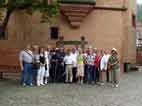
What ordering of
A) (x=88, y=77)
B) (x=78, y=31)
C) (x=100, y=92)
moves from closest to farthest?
(x=100, y=92)
(x=88, y=77)
(x=78, y=31)

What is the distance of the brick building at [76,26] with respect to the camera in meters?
27.4

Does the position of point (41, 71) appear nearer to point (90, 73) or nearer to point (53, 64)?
point (53, 64)

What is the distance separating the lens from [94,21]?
1113 inches

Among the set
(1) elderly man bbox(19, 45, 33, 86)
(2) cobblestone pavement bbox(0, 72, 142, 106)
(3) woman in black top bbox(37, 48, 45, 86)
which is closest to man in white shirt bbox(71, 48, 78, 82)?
(2) cobblestone pavement bbox(0, 72, 142, 106)

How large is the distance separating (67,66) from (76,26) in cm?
577

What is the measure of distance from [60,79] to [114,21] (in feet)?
22.7

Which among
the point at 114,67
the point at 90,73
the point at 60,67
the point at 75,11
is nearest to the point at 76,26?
the point at 75,11

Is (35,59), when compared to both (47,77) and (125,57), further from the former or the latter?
(125,57)

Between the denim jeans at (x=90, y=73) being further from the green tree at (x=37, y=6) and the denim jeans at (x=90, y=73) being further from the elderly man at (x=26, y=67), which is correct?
the green tree at (x=37, y=6)

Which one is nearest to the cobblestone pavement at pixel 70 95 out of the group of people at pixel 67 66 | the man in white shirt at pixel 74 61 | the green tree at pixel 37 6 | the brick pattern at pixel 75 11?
the group of people at pixel 67 66

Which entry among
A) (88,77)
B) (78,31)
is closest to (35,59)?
(88,77)

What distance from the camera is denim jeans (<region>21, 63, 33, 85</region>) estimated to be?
69.7 feet

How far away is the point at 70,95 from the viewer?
17594mm

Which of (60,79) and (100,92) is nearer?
(100,92)
